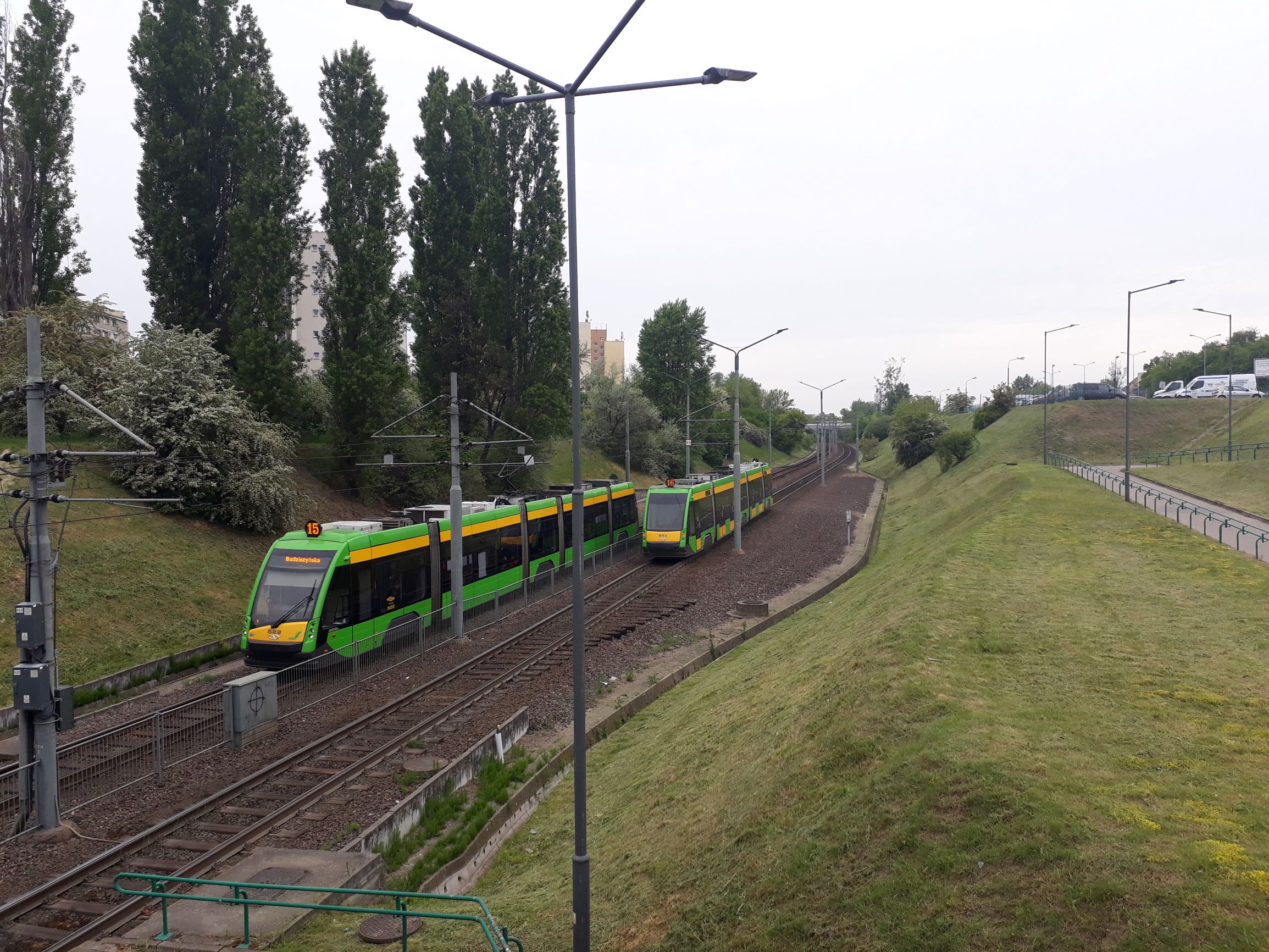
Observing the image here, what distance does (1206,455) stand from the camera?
5400 centimetres

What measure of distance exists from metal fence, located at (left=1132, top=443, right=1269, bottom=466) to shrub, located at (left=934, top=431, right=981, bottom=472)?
11604 millimetres

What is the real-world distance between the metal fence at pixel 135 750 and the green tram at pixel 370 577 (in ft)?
8.15

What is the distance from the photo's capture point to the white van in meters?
76.9

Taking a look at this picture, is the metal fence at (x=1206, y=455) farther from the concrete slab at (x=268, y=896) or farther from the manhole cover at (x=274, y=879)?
the manhole cover at (x=274, y=879)

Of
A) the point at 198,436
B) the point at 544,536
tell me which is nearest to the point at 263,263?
the point at 198,436

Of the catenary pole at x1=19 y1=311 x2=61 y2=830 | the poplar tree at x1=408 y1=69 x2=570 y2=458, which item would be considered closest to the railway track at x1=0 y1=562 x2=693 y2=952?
the catenary pole at x1=19 y1=311 x2=61 y2=830

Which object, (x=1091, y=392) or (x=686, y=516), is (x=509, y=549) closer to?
(x=686, y=516)

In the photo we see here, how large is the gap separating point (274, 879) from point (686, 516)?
23754 millimetres

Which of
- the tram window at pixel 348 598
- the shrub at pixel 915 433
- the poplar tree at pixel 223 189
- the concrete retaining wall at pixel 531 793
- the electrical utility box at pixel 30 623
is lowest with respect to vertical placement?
the concrete retaining wall at pixel 531 793

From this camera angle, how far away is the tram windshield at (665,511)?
32812mm

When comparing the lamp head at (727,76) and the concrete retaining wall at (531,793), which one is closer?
the lamp head at (727,76)

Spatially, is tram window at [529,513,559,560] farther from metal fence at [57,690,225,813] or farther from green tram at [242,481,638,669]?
metal fence at [57,690,225,813]

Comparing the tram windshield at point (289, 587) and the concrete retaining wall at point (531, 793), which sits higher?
the tram windshield at point (289, 587)

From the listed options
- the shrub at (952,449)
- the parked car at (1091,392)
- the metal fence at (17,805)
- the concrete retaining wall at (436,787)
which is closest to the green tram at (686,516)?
the concrete retaining wall at (436,787)
